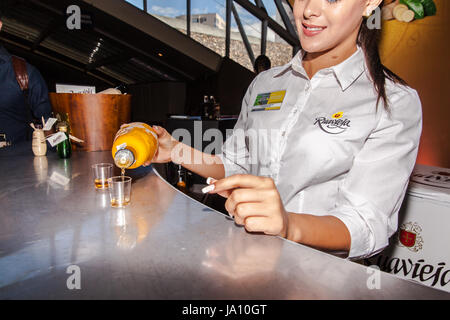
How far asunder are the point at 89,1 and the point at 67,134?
509 centimetres

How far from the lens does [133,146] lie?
0.85m

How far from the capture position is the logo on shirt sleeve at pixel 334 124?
93cm

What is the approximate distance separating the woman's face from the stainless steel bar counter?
28.0 inches

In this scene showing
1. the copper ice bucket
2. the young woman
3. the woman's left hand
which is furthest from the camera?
the copper ice bucket

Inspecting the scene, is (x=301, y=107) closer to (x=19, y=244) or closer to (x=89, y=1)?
(x=19, y=244)

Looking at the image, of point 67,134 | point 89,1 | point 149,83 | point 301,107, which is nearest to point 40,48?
point 149,83

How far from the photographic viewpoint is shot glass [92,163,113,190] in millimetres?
937

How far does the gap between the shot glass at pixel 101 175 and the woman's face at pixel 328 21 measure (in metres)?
0.84

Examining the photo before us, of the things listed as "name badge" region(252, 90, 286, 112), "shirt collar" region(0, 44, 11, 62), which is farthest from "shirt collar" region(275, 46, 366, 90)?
"shirt collar" region(0, 44, 11, 62)

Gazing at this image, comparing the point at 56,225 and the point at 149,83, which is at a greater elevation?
the point at 149,83

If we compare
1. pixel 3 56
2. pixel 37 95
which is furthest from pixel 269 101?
pixel 3 56

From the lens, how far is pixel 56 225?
25.1 inches

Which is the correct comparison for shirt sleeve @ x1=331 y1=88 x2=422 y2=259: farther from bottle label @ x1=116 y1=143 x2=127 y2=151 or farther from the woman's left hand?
bottle label @ x1=116 y1=143 x2=127 y2=151
